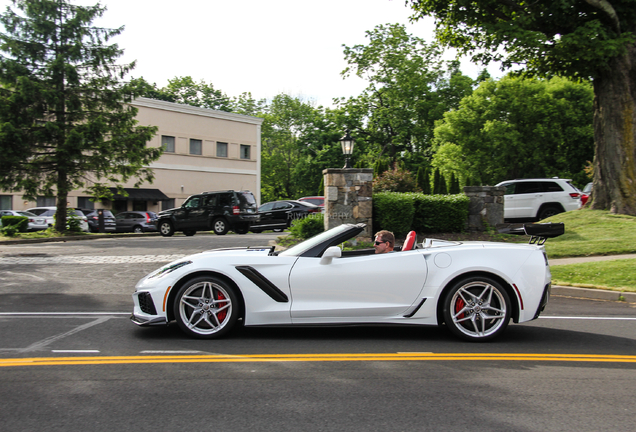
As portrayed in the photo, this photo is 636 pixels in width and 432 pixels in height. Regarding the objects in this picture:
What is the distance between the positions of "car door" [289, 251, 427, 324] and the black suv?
62.0 feet

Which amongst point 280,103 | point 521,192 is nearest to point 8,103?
point 521,192

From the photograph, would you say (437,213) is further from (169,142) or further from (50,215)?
(169,142)

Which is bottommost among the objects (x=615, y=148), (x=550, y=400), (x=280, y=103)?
(x=550, y=400)

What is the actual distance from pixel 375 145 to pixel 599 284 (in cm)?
4427

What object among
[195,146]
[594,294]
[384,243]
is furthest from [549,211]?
[195,146]

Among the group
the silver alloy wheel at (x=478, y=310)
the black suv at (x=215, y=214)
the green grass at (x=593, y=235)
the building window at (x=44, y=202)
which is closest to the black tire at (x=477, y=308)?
the silver alloy wheel at (x=478, y=310)

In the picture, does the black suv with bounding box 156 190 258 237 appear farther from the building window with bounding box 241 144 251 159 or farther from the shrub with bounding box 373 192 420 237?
the building window with bounding box 241 144 251 159

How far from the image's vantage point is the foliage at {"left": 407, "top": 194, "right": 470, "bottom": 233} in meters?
16.3

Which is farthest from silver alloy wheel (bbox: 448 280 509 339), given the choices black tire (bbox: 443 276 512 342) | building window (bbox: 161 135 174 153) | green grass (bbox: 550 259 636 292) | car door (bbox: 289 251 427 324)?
building window (bbox: 161 135 174 153)

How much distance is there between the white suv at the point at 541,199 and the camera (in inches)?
783

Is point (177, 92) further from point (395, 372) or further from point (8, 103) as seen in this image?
point (395, 372)

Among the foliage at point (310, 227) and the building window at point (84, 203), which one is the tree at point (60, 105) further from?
the building window at point (84, 203)

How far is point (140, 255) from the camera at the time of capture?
14.9 metres

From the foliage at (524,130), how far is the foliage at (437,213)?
78.2 feet
